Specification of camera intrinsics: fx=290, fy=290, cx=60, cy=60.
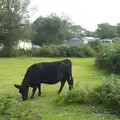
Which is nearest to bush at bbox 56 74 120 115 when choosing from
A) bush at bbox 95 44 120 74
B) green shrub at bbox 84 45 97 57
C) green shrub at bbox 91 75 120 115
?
green shrub at bbox 91 75 120 115

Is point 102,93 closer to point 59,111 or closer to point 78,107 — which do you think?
point 78,107

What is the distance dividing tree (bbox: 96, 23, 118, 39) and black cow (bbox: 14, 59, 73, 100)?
6711cm

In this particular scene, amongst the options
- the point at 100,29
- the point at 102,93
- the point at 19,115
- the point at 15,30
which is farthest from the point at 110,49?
the point at 100,29

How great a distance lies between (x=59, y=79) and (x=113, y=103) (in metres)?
3.17

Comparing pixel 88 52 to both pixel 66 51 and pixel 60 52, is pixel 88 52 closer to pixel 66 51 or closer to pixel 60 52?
pixel 66 51

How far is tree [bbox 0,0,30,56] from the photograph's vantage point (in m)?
37.4

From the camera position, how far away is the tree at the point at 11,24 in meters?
37.4

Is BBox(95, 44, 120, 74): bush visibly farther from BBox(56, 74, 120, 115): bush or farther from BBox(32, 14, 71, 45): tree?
BBox(32, 14, 71, 45): tree

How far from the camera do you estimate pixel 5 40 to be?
1490 inches

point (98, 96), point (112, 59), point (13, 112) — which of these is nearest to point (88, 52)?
point (112, 59)

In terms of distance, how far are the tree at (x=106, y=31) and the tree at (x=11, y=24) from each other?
144ft

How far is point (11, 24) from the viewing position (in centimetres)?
3734

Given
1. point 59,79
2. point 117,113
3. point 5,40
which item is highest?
point 5,40

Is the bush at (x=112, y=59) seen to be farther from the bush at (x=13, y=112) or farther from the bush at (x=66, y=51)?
the bush at (x=66, y=51)
